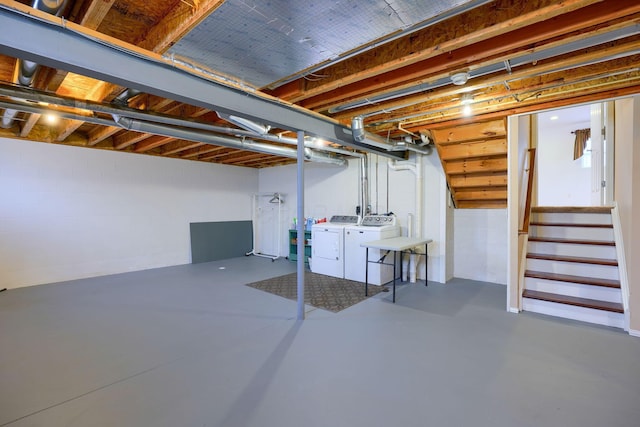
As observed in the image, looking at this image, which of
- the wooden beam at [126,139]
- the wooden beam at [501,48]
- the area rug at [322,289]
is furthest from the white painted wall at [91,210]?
the wooden beam at [501,48]

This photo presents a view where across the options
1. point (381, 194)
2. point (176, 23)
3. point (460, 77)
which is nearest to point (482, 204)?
point (381, 194)

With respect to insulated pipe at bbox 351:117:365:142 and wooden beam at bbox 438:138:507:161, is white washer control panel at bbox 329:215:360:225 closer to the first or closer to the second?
wooden beam at bbox 438:138:507:161

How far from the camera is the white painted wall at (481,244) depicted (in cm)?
478

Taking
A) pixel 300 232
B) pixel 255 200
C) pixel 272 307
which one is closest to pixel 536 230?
pixel 300 232

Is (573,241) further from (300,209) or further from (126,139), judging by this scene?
(126,139)

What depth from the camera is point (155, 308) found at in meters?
3.65

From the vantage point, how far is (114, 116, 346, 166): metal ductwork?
3482 millimetres

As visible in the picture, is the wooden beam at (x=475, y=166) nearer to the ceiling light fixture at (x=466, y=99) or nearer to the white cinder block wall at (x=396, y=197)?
the white cinder block wall at (x=396, y=197)

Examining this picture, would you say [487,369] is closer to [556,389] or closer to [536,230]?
[556,389]

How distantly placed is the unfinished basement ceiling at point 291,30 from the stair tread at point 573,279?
3.40 meters

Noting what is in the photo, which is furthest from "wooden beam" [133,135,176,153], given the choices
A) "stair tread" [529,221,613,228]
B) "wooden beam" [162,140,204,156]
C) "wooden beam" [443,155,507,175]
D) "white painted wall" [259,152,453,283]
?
"stair tread" [529,221,613,228]

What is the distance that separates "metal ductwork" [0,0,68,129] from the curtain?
28.5 ft

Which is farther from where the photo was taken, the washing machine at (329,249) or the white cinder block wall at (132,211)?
the washing machine at (329,249)

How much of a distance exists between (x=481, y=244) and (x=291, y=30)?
15.1 feet
